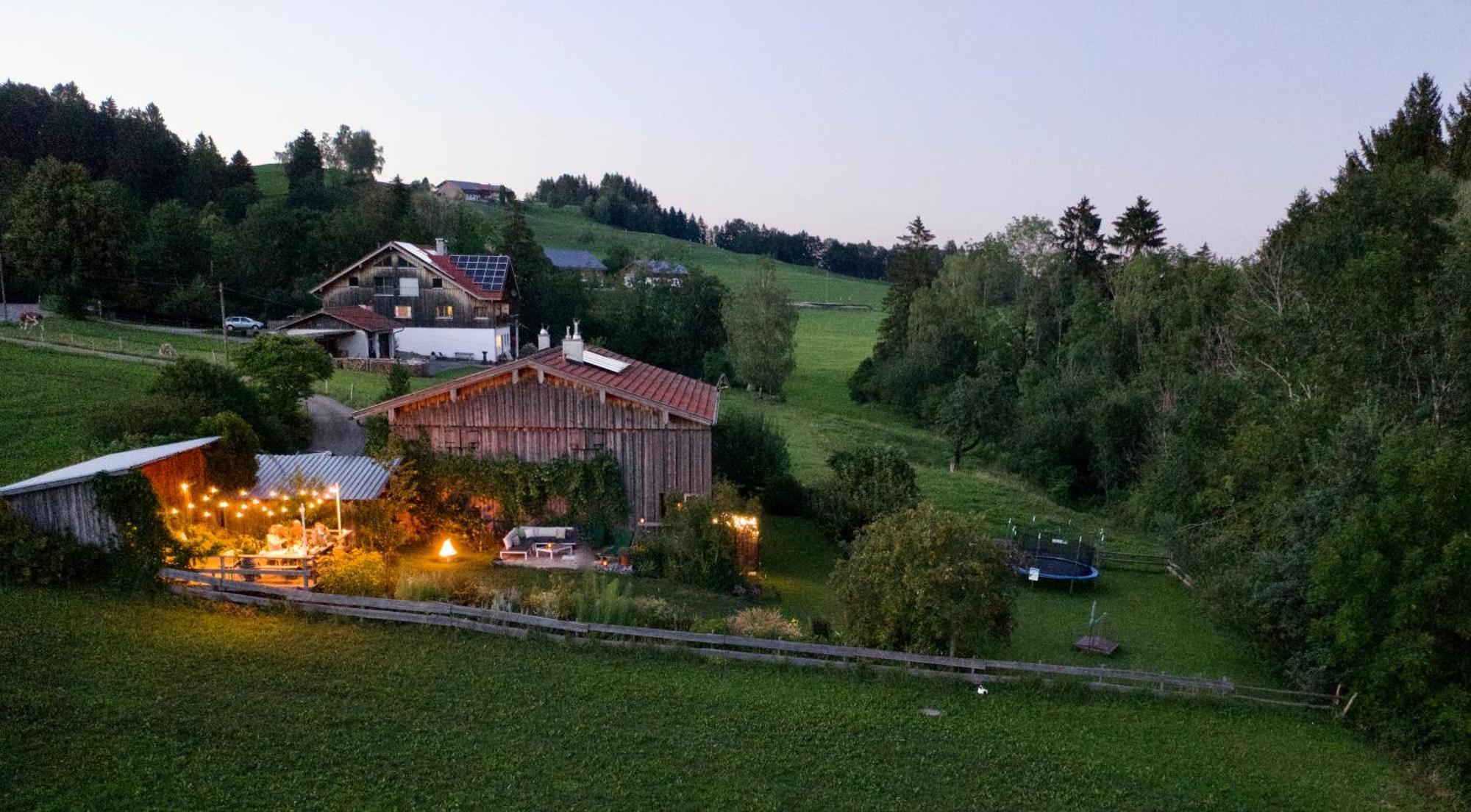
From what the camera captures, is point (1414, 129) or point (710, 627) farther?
point (1414, 129)

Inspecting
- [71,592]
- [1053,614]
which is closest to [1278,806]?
[1053,614]

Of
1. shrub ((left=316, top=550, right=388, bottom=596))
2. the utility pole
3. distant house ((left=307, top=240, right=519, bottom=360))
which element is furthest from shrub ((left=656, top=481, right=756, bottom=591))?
distant house ((left=307, top=240, right=519, bottom=360))

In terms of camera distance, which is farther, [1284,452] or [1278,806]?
[1284,452]

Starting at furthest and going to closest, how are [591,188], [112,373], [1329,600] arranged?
1. [591,188]
2. [112,373]
3. [1329,600]

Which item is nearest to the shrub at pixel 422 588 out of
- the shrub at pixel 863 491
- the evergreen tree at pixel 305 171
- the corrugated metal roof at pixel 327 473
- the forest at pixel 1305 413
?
the corrugated metal roof at pixel 327 473

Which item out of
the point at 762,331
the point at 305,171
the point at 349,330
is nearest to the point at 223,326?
the point at 349,330

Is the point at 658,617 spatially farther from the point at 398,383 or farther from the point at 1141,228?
the point at 1141,228

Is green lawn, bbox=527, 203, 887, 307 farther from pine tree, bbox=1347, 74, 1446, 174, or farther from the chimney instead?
the chimney

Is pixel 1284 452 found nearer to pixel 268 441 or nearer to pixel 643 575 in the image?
pixel 643 575
